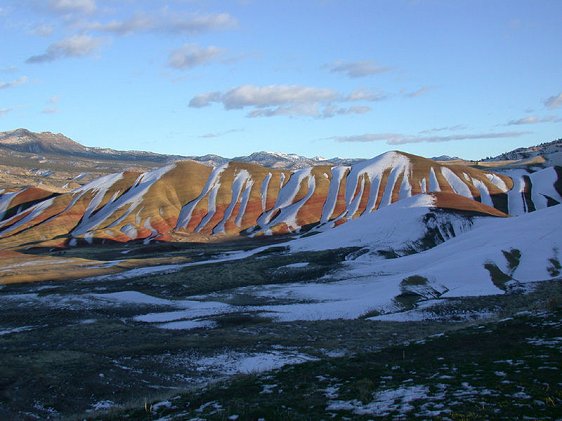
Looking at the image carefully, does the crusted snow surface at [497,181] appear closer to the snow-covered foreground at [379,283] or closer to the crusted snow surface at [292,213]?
the crusted snow surface at [292,213]

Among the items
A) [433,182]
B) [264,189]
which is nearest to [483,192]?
[433,182]

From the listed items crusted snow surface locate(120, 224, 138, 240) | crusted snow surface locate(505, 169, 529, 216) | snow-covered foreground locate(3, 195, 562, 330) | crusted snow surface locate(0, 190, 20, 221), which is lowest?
snow-covered foreground locate(3, 195, 562, 330)

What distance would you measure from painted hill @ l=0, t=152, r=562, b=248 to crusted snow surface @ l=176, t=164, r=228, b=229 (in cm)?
28

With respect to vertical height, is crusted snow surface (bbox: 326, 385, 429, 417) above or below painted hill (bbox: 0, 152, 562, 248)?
below

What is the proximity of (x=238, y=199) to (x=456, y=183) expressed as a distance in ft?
207

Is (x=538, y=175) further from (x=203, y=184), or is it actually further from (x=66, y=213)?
(x=66, y=213)

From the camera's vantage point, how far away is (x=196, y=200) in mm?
167500

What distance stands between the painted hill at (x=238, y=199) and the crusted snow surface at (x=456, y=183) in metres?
0.27

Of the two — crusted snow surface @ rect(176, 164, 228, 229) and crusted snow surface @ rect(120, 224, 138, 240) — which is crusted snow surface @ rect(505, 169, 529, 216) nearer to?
crusted snow surface @ rect(176, 164, 228, 229)

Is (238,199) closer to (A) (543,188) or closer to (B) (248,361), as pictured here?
(A) (543,188)

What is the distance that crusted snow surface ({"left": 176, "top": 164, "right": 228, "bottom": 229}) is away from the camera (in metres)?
155

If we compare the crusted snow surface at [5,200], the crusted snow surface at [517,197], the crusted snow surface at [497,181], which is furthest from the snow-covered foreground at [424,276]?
the crusted snow surface at [5,200]

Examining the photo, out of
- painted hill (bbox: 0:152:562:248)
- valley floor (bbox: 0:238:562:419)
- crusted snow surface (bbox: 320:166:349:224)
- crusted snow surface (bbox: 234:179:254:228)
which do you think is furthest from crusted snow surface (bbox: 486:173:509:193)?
valley floor (bbox: 0:238:562:419)

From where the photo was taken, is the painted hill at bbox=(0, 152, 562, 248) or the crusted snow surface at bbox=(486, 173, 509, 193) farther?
the crusted snow surface at bbox=(486, 173, 509, 193)
